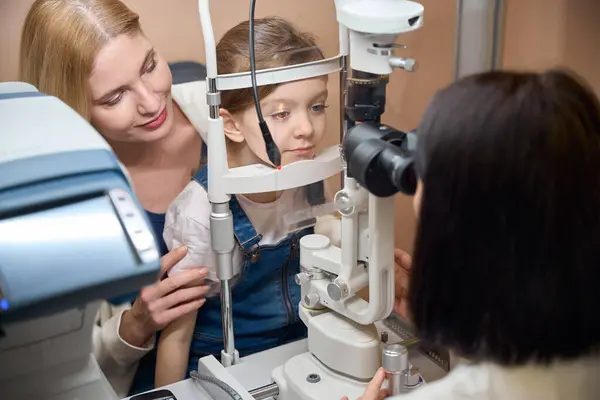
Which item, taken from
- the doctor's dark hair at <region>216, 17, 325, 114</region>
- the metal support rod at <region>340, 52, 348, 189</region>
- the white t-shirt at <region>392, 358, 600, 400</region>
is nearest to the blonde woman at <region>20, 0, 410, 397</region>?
the doctor's dark hair at <region>216, 17, 325, 114</region>

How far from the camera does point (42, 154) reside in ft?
2.86

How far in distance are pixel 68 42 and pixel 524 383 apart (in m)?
1.08

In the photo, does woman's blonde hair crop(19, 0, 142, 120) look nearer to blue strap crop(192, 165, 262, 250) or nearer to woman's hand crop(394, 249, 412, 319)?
Result: blue strap crop(192, 165, 262, 250)

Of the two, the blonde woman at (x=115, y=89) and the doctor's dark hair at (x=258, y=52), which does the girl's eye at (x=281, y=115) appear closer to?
the doctor's dark hair at (x=258, y=52)

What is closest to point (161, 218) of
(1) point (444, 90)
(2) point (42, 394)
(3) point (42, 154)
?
(2) point (42, 394)

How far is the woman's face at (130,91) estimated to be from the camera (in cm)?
146

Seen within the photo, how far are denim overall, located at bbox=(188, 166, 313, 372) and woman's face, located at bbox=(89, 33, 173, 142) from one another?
163mm

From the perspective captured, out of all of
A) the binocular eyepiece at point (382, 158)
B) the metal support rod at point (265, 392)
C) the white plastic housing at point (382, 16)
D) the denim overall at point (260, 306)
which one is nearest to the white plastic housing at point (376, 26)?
the white plastic housing at point (382, 16)

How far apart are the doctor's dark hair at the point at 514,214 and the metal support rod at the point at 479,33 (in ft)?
2.44

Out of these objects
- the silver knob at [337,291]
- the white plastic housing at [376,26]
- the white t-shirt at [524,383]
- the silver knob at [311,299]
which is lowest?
the silver knob at [311,299]

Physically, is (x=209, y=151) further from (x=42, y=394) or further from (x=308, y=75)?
(x=42, y=394)

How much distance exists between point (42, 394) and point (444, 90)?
2.32 ft

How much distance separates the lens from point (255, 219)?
1.50 metres

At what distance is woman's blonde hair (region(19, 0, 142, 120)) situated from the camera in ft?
4.69
